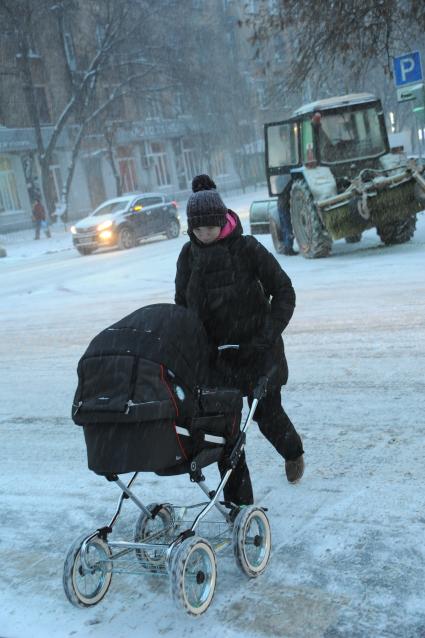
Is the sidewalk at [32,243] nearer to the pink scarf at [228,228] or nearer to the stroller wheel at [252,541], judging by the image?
the pink scarf at [228,228]

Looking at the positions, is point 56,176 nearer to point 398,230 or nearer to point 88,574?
point 398,230

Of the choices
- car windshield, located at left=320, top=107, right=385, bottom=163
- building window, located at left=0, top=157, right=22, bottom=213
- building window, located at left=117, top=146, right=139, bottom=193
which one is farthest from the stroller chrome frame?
building window, located at left=117, top=146, right=139, bottom=193

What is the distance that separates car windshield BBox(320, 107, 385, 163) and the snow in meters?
5.41

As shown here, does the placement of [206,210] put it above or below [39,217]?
above

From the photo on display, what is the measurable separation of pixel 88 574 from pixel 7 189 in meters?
40.3

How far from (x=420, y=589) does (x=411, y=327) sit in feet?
15.8

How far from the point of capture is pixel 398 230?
14086mm

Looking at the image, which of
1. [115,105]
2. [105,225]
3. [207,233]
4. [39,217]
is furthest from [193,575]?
[115,105]

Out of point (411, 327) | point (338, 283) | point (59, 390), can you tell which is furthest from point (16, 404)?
point (338, 283)

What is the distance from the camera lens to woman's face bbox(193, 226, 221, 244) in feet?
12.4

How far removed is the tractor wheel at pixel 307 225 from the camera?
13727mm

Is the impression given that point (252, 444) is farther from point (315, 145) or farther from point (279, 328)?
point (315, 145)

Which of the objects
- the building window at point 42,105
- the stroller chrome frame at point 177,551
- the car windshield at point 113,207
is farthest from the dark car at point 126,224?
the stroller chrome frame at point 177,551

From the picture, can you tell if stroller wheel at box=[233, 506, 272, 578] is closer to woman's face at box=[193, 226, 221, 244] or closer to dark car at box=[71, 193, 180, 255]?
woman's face at box=[193, 226, 221, 244]
